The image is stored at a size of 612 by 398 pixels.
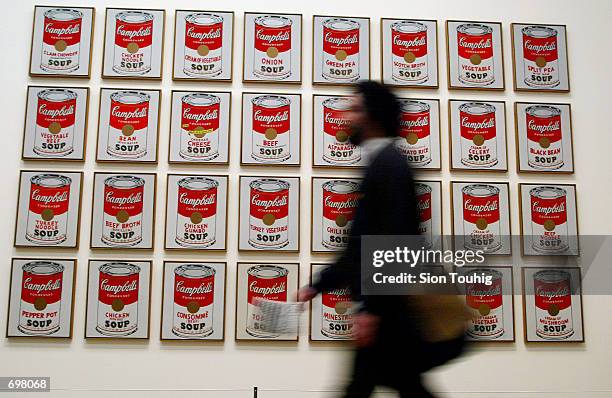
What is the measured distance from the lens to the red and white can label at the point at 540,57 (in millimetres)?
3816

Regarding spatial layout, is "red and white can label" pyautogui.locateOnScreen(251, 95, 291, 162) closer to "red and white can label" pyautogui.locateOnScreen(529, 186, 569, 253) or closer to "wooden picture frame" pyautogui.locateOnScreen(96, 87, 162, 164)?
"wooden picture frame" pyautogui.locateOnScreen(96, 87, 162, 164)

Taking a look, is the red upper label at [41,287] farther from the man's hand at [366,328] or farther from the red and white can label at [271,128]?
the man's hand at [366,328]

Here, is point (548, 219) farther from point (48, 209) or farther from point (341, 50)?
point (48, 209)

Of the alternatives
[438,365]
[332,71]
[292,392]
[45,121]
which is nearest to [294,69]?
[332,71]

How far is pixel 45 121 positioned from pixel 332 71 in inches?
62.8

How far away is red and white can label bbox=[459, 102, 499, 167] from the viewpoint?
3.70m

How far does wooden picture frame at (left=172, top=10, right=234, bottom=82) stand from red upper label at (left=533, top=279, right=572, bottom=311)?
206 cm

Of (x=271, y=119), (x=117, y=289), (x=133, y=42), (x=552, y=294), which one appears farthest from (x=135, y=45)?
(x=552, y=294)

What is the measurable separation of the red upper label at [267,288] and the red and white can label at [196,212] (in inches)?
12.2

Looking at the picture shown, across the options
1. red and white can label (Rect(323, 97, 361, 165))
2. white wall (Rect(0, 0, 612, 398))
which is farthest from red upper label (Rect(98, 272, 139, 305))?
red and white can label (Rect(323, 97, 361, 165))

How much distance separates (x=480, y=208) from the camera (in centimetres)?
366

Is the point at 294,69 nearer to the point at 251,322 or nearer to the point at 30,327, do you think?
the point at 251,322

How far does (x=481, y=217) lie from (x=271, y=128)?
1255 mm

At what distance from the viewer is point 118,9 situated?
3734 mm
